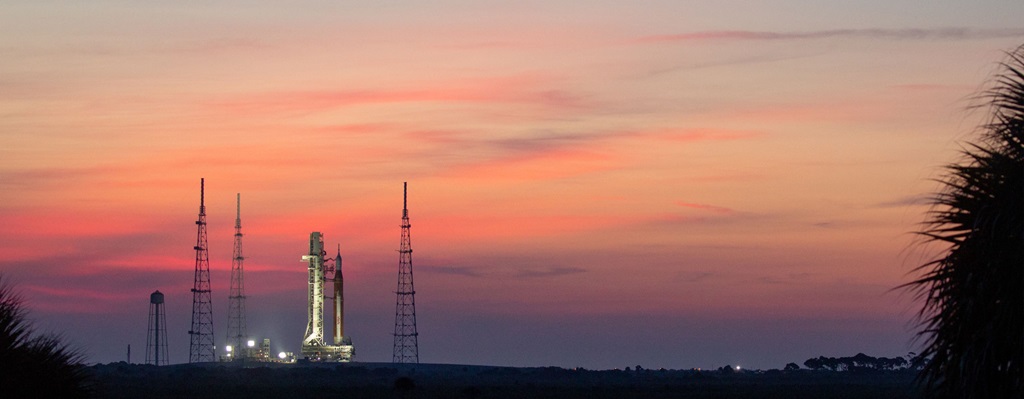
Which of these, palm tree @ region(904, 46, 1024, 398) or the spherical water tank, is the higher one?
the spherical water tank

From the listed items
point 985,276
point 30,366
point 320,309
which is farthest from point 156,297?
point 985,276

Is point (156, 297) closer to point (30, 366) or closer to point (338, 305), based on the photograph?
point (338, 305)

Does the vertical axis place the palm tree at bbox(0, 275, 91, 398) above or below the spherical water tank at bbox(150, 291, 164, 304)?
below

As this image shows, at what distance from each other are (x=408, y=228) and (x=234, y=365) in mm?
50565

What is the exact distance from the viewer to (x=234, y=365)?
190 meters

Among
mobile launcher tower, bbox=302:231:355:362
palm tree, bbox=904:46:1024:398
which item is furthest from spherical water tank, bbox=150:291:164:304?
palm tree, bbox=904:46:1024:398

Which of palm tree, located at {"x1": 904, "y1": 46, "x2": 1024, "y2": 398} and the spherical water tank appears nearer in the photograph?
palm tree, located at {"x1": 904, "y1": 46, "x2": 1024, "y2": 398}

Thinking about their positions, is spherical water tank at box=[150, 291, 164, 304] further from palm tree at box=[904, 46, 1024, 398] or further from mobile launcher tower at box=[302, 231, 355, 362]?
palm tree at box=[904, 46, 1024, 398]

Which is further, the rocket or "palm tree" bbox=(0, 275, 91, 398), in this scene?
the rocket

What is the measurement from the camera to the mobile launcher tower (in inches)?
6585

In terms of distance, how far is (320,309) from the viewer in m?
168

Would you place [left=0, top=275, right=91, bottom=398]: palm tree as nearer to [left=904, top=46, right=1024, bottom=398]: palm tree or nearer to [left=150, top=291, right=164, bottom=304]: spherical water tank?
[left=904, top=46, right=1024, bottom=398]: palm tree

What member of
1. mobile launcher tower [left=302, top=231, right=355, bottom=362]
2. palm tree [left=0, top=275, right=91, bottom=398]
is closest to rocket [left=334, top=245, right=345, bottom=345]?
mobile launcher tower [left=302, top=231, right=355, bottom=362]

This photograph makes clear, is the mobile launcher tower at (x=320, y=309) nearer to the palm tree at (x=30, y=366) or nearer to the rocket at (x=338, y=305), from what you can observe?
the rocket at (x=338, y=305)
